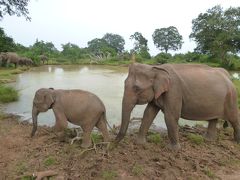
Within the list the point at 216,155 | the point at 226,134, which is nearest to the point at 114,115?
the point at 226,134

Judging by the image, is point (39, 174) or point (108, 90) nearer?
point (39, 174)

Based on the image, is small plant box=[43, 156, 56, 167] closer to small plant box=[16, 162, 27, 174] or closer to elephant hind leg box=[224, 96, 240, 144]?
small plant box=[16, 162, 27, 174]

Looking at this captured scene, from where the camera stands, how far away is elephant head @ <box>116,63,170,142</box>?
4.79 m

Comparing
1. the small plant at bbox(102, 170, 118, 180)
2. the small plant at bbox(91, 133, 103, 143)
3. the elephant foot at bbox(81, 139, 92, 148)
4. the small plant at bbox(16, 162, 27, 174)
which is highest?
the elephant foot at bbox(81, 139, 92, 148)

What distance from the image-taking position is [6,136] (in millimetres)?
5848

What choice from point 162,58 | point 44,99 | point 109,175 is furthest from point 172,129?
point 162,58

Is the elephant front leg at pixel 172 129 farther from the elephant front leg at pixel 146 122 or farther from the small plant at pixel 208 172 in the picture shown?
the small plant at pixel 208 172

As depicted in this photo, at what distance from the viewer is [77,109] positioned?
16.5ft

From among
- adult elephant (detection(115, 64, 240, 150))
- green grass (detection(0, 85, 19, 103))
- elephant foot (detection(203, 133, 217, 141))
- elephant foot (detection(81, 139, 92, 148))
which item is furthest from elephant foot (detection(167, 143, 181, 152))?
green grass (detection(0, 85, 19, 103))

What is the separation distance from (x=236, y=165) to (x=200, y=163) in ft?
1.94

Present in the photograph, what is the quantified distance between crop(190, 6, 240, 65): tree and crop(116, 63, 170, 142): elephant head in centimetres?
2659

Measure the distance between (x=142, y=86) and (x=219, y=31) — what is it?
29242 mm

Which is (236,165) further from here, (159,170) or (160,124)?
(160,124)

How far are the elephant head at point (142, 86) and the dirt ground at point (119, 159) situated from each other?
18.4 inches
